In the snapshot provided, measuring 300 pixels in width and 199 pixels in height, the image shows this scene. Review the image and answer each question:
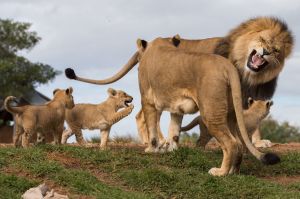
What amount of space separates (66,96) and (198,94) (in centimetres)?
294

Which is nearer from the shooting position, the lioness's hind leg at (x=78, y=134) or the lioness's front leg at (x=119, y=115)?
the lioness's front leg at (x=119, y=115)

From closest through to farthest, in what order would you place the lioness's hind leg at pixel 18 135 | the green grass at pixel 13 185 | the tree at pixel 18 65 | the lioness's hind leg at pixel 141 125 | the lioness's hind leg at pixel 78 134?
the green grass at pixel 13 185 → the lioness's hind leg at pixel 18 135 → the lioness's hind leg at pixel 78 134 → the lioness's hind leg at pixel 141 125 → the tree at pixel 18 65

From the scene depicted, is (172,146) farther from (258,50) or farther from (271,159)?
(271,159)

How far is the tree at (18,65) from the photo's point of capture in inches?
1061

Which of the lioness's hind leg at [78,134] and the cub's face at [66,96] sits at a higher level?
the cub's face at [66,96]

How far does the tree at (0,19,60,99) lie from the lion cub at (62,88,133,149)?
16852 millimetres

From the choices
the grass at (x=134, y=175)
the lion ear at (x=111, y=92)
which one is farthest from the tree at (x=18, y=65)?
the grass at (x=134, y=175)

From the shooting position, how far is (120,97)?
10.1 meters

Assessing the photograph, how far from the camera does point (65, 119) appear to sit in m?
9.91

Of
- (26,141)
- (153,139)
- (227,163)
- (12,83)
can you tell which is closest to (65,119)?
(26,141)

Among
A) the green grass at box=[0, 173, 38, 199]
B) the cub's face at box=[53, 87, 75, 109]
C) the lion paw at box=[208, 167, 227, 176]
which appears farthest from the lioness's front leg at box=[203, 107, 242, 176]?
the cub's face at box=[53, 87, 75, 109]

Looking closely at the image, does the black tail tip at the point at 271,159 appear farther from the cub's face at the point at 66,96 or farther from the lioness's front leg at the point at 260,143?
the cub's face at the point at 66,96

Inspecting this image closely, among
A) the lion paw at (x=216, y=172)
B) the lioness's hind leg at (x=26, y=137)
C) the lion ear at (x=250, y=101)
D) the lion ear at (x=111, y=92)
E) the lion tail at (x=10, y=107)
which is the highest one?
the lion ear at (x=111, y=92)

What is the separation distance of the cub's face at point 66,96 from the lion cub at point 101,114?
221mm
